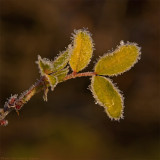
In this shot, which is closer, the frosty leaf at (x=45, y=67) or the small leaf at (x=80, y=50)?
the frosty leaf at (x=45, y=67)

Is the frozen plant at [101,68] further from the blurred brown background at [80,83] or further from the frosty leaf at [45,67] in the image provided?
the blurred brown background at [80,83]

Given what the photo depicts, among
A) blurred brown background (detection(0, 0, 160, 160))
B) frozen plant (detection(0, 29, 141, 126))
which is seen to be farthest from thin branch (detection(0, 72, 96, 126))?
blurred brown background (detection(0, 0, 160, 160))

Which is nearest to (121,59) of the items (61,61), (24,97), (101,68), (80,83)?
(101,68)

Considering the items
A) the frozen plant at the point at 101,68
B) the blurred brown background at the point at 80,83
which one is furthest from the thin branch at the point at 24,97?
the blurred brown background at the point at 80,83

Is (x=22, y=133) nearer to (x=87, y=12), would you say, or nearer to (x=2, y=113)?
(x=87, y=12)

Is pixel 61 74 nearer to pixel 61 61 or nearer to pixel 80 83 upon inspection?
pixel 61 61
